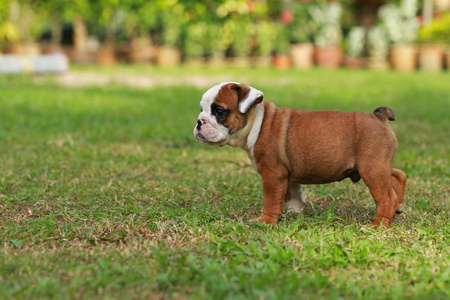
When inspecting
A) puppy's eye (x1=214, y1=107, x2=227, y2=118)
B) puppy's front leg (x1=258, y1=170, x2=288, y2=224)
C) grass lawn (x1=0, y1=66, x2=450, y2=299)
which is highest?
puppy's eye (x1=214, y1=107, x2=227, y2=118)

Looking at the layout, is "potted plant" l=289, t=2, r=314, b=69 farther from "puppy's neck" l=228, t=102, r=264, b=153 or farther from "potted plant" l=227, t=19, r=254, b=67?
"puppy's neck" l=228, t=102, r=264, b=153

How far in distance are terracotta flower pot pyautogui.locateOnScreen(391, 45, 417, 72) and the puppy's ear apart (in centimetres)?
1621

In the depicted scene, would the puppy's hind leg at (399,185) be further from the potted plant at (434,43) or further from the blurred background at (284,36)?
the potted plant at (434,43)

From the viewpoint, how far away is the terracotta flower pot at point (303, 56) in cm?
2022

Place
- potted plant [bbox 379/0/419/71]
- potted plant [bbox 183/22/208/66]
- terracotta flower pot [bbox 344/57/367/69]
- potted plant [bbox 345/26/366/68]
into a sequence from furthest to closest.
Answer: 1. potted plant [bbox 183/22/208/66]
2. potted plant [bbox 345/26/366/68]
3. potted plant [bbox 379/0/419/71]
4. terracotta flower pot [bbox 344/57/367/69]

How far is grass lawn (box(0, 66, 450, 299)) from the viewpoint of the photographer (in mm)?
2695

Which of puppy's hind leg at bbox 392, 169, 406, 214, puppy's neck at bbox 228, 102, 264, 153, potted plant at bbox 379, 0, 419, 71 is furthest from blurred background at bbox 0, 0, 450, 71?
puppy's hind leg at bbox 392, 169, 406, 214

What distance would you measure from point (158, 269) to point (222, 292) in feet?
1.42

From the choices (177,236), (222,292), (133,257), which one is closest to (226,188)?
(177,236)

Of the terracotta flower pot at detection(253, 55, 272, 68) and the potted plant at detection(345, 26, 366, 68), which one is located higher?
the potted plant at detection(345, 26, 366, 68)

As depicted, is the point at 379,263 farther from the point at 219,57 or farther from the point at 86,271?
the point at 219,57

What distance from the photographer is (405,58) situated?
18.9 metres

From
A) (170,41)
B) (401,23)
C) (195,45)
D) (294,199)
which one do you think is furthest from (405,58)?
(294,199)

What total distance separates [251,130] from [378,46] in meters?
18.5
